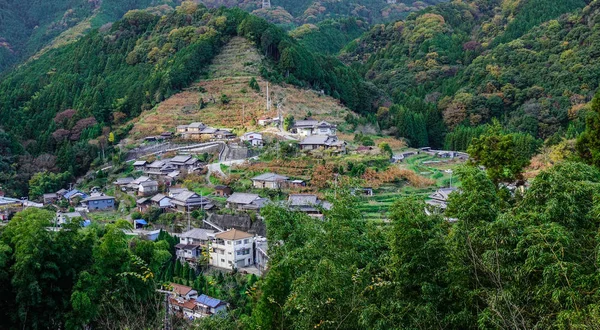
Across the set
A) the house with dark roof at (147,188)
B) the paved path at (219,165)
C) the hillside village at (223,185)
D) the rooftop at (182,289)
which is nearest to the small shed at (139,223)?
the hillside village at (223,185)

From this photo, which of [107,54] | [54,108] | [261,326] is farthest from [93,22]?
[261,326]

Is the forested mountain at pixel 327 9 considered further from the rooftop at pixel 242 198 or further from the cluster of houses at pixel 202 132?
the rooftop at pixel 242 198

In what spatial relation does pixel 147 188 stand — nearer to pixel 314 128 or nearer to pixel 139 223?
pixel 139 223

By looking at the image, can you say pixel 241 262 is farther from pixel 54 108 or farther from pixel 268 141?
pixel 54 108

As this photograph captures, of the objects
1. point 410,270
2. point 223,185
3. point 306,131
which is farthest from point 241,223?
point 410,270

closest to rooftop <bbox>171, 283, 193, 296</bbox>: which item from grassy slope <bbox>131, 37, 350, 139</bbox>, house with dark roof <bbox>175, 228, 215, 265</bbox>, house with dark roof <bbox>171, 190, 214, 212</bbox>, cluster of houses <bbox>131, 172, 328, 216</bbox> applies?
house with dark roof <bbox>175, 228, 215, 265</bbox>
